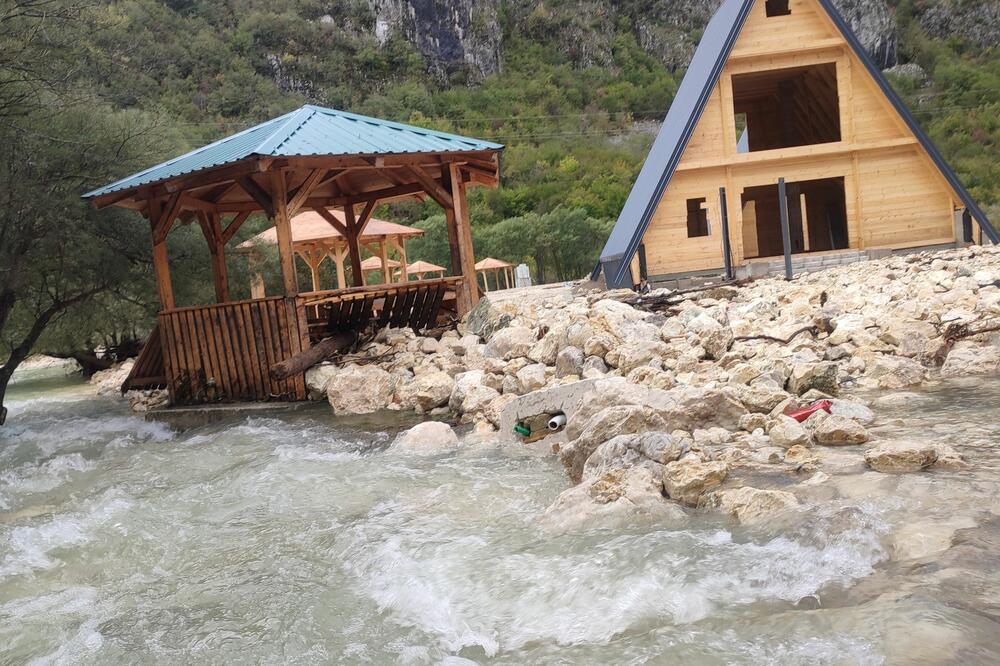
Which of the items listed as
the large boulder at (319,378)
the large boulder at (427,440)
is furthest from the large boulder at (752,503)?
the large boulder at (319,378)

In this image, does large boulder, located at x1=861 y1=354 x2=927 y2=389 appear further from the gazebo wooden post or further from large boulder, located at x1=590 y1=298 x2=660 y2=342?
the gazebo wooden post

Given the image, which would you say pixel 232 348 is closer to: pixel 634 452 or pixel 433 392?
pixel 433 392

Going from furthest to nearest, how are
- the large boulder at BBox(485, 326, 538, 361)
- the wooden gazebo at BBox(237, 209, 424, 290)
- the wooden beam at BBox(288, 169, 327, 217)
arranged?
1. the wooden gazebo at BBox(237, 209, 424, 290)
2. the wooden beam at BBox(288, 169, 327, 217)
3. the large boulder at BBox(485, 326, 538, 361)

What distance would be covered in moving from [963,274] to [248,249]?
12123 millimetres

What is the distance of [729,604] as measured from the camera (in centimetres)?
309

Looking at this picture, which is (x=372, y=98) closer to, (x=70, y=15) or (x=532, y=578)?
(x=70, y=15)

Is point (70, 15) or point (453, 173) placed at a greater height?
point (70, 15)

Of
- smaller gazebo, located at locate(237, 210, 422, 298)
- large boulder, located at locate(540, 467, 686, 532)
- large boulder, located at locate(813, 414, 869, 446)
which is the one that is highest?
smaller gazebo, located at locate(237, 210, 422, 298)

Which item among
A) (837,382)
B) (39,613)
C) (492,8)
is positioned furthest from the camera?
(492,8)

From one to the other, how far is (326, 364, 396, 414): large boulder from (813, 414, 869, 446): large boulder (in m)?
5.54

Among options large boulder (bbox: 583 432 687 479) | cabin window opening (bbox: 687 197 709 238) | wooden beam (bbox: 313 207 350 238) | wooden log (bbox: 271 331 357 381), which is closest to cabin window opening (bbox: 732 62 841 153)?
cabin window opening (bbox: 687 197 709 238)

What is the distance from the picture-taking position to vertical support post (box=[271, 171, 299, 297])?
1026 cm

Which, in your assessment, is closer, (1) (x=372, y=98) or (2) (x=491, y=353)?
(2) (x=491, y=353)

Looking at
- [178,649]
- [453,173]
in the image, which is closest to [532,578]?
[178,649]
